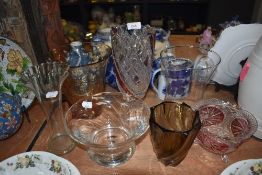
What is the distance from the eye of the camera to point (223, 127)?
630 millimetres

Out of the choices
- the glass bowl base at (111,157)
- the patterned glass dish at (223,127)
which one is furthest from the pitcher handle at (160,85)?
the glass bowl base at (111,157)

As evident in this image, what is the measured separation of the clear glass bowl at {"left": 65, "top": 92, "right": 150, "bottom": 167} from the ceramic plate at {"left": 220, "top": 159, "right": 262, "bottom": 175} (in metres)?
0.20

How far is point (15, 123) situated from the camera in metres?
0.65

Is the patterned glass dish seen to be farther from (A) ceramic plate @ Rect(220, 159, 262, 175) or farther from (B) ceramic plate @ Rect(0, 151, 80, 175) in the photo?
(B) ceramic plate @ Rect(0, 151, 80, 175)

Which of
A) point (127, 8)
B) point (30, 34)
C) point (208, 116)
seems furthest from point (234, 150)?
point (127, 8)

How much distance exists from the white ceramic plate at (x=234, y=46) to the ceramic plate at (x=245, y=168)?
30 cm

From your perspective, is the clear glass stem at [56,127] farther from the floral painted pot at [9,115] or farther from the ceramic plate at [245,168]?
the ceramic plate at [245,168]

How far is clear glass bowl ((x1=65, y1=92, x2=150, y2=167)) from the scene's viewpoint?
0.60 meters

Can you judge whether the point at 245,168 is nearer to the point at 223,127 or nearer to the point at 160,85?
the point at 223,127

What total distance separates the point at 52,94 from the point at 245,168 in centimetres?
48

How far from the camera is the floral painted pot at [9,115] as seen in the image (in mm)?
613

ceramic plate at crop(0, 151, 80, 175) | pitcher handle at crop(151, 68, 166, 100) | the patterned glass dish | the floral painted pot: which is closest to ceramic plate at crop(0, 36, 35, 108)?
the floral painted pot

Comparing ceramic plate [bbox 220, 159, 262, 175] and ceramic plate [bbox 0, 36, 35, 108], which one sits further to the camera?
ceramic plate [bbox 0, 36, 35, 108]

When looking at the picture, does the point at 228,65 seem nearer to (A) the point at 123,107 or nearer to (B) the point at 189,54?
(B) the point at 189,54
